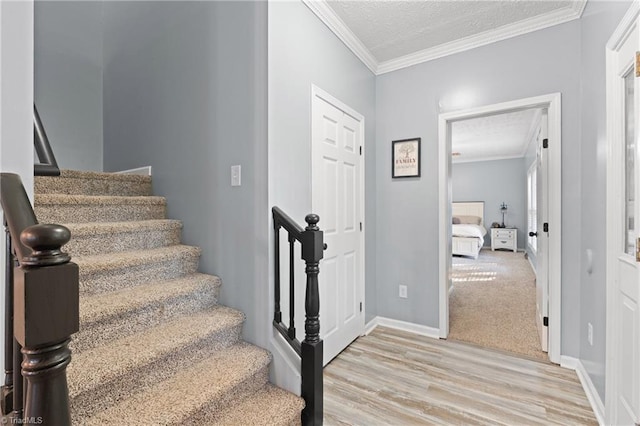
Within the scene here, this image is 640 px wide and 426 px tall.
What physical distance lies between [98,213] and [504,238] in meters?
9.08

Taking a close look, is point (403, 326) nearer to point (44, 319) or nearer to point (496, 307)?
point (496, 307)

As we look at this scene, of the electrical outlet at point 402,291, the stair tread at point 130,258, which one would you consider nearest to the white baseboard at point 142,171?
the stair tread at point 130,258

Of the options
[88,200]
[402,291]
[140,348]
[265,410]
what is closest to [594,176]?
[402,291]

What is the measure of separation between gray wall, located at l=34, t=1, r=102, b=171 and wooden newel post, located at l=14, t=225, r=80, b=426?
123 inches

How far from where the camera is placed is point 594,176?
6.43 ft

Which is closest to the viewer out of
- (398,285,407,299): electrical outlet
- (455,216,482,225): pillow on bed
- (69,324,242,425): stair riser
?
(69,324,242,425): stair riser

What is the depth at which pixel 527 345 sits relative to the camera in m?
2.68

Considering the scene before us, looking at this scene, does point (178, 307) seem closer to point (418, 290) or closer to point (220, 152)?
point (220, 152)

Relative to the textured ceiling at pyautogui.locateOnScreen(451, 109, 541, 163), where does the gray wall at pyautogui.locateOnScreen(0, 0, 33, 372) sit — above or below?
below

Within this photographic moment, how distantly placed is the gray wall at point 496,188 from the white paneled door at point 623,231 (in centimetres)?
662

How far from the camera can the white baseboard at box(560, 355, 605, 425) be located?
5.78 feet

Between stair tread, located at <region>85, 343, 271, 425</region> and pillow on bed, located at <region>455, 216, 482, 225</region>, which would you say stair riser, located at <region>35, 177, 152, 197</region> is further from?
pillow on bed, located at <region>455, 216, 482, 225</region>

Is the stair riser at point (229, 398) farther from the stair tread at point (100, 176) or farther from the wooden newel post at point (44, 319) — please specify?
the stair tread at point (100, 176)

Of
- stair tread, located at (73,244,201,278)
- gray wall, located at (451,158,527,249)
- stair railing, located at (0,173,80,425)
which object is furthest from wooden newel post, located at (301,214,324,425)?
gray wall, located at (451,158,527,249)
